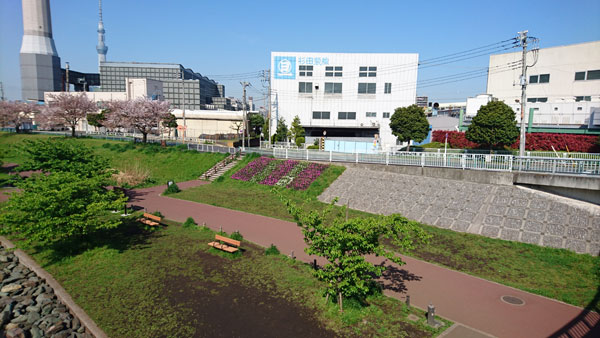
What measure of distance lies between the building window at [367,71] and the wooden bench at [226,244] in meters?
36.0

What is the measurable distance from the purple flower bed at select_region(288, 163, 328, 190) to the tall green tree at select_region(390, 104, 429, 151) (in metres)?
10.1

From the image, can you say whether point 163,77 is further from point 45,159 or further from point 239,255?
point 239,255

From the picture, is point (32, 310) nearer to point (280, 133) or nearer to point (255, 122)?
point (280, 133)

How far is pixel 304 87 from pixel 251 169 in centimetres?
2045

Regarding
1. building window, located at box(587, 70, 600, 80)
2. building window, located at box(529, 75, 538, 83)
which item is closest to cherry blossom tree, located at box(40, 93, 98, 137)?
building window, located at box(529, 75, 538, 83)

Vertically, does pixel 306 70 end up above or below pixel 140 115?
above

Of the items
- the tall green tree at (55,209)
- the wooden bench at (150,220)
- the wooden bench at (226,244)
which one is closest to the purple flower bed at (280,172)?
the wooden bench at (150,220)

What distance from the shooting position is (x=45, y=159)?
59.8 feet

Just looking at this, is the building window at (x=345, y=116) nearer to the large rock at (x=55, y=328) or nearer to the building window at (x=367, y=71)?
the building window at (x=367, y=71)

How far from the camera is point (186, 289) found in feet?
34.9

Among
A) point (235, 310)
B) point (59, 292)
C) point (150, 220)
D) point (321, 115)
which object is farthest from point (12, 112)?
point (235, 310)

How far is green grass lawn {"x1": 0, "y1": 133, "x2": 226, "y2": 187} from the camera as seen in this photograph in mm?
30484

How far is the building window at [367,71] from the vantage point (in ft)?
145

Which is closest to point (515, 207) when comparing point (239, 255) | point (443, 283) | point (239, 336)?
point (443, 283)
